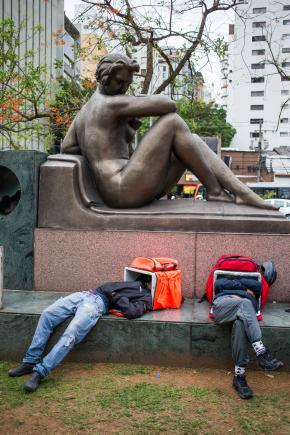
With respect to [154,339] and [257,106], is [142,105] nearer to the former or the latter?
[154,339]

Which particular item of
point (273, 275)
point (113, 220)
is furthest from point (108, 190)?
point (273, 275)

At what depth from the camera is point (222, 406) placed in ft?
11.8

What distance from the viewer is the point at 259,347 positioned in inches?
153

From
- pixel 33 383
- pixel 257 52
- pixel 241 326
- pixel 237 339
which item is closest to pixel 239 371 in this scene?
pixel 237 339

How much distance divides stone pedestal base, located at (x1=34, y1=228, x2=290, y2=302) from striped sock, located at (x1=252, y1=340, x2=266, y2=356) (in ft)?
4.69

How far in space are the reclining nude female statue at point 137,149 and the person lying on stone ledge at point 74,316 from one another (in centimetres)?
143

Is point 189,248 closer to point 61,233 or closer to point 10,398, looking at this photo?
point 61,233

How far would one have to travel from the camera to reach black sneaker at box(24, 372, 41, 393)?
3.75 m

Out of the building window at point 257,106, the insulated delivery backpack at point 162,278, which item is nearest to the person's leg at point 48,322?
the insulated delivery backpack at point 162,278

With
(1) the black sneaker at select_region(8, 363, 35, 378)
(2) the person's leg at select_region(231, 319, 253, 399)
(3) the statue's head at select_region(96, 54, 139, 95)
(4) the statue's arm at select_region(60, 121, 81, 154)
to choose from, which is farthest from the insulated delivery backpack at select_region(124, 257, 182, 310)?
(3) the statue's head at select_region(96, 54, 139, 95)

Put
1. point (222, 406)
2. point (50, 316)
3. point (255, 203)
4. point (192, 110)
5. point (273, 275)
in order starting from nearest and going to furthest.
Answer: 1. point (222, 406)
2. point (50, 316)
3. point (273, 275)
4. point (255, 203)
5. point (192, 110)

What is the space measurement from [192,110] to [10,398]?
448 inches

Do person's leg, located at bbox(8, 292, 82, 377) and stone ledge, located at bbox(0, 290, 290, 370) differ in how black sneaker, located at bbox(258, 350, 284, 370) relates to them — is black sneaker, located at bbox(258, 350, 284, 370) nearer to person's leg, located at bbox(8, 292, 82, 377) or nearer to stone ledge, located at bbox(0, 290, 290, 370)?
stone ledge, located at bbox(0, 290, 290, 370)

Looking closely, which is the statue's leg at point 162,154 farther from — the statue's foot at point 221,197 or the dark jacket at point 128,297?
the dark jacket at point 128,297
